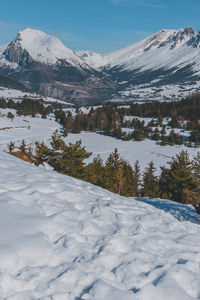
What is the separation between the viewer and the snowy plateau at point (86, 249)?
4.24 metres

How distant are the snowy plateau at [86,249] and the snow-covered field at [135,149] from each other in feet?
230

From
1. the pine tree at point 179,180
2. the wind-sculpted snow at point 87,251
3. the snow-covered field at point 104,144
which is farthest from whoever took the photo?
the snow-covered field at point 104,144

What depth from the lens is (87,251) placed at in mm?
5426

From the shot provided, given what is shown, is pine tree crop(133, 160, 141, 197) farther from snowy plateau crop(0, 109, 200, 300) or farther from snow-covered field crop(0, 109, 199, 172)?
snowy plateau crop(0, 109, 200, 300)

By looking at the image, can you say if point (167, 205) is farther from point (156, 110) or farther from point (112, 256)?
point (156, 110)

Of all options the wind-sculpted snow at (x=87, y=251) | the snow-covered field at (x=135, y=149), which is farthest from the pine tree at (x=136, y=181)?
the wind-sculpted snow at (x=87, y=251)

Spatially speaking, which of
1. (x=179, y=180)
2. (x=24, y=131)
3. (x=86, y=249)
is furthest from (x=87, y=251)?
(x=24, y=131)

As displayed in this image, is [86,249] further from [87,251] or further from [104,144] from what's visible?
[104,144]

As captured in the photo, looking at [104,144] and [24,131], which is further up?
[24,131]

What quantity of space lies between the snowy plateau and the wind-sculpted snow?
0.01m

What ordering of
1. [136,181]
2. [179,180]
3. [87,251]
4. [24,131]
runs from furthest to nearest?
[24,131] → [136,181] → [179,180] → [87,251]

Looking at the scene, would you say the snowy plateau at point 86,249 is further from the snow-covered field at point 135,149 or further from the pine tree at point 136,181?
the snow-covered field at point 135,149

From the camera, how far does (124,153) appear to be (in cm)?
9419

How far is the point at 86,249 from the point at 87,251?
8 centimetres
